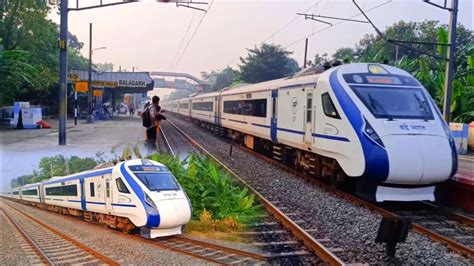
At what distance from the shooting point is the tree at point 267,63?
14.6 meters

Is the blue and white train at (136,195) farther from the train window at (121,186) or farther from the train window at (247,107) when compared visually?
the train window at (247,107)

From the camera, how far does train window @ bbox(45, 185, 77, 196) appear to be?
9.57 metres

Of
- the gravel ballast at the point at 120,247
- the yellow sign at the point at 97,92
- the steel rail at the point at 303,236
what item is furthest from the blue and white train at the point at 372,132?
the yellow sign at the point at 97,92

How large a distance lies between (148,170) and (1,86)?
6.97 m

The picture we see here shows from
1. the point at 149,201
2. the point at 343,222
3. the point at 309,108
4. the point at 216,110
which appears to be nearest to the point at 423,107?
the point at 309,108

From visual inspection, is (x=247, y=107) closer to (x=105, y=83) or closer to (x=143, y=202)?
(x=105, y=83)

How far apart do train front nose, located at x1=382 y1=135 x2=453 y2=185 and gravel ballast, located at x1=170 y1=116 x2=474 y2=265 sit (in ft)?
3.23

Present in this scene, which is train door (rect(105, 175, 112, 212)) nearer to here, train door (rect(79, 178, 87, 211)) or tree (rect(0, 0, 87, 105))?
train door (rect(79, 178, 87, 211))

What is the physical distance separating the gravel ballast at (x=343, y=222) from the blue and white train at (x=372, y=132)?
0.73 meters

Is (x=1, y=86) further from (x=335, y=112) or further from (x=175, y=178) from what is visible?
(x=335, y=112)

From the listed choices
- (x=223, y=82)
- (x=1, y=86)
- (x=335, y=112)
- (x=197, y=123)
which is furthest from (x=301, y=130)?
(x=197, y=123)

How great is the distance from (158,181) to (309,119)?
5.68 m

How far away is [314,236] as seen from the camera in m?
7.57

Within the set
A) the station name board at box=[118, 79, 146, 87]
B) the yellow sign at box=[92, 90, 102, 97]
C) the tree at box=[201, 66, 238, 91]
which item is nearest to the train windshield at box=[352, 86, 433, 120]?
the tree at box=[201, 66, 238, 91]
